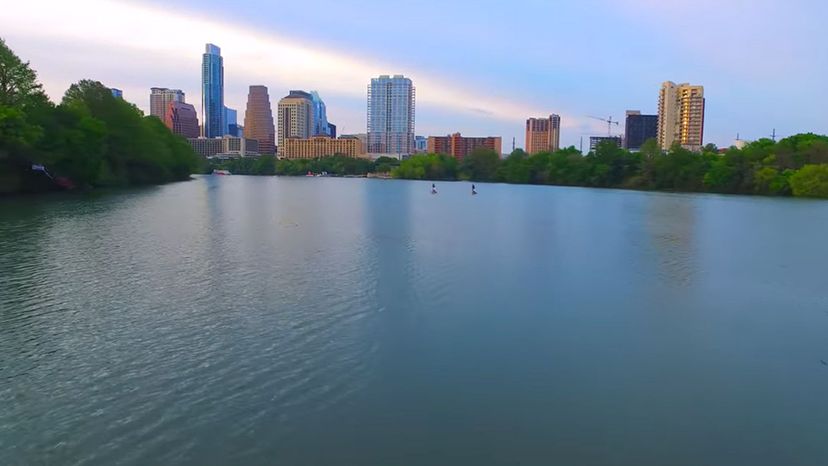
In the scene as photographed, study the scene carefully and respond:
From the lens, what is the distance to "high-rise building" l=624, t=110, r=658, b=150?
181 metres

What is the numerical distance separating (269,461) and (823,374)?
7528 mm

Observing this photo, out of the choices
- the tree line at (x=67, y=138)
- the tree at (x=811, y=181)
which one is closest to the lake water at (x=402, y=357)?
the tree line at (x=67, y=138)

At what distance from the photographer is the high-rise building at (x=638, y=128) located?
181 meters

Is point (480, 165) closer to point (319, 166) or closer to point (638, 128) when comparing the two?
point (319, 166)

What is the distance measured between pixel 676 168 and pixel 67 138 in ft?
213

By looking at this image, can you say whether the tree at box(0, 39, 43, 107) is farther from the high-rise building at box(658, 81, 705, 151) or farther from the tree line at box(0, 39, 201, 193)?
the high-rise building at box(658, 81, 705, 151)

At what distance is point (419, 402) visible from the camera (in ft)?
23.9

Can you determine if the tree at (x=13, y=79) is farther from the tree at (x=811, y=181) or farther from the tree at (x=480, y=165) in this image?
→ the tree at (x=480, y=165)

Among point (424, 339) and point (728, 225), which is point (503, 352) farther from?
point (728, 225)

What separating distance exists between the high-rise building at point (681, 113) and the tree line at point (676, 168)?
218ft

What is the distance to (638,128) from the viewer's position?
604 ft

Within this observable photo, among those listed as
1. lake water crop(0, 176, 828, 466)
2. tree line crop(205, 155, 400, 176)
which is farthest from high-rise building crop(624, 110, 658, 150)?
lake water crop(0, 176, 828, 466)

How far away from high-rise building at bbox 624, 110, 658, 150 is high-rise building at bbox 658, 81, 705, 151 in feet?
51.2

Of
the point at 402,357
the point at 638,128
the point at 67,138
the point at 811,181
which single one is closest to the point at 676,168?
the point at 811,181
